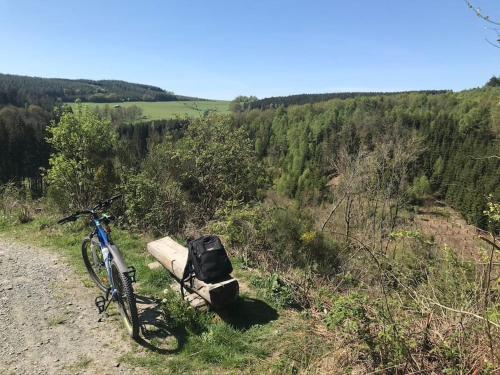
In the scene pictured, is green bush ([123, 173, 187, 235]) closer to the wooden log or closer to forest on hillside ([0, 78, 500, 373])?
forest on hillside ([0, 78, 500, 373])

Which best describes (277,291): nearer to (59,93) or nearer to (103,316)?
(103,316)

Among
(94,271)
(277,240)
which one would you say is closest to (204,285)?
(94,271)

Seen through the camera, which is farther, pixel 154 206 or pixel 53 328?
pixel 154 206

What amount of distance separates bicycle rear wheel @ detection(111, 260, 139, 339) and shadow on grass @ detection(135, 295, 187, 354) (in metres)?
0.17

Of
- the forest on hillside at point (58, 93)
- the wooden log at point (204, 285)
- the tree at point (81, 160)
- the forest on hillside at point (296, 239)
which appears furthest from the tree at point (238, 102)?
the forest on hillside at point (58, 93)

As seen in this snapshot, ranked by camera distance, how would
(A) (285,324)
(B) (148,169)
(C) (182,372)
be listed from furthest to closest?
1. (B) (148,169)
2. (A) (285,324)
3. (C) (182,372)

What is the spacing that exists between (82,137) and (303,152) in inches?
2510

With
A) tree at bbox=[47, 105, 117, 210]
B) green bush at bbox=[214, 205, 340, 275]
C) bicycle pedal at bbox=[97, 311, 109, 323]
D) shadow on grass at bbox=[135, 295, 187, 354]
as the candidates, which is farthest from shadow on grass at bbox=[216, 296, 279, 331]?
tree at bbox=[47, 105, 117, 210]

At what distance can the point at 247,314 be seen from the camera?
541 centimetres

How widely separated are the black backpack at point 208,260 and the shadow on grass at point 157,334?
2.50ft

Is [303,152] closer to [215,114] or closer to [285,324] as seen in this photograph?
[215,114]

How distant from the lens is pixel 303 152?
75.6 metres

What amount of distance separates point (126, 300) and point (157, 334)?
0.62 meters

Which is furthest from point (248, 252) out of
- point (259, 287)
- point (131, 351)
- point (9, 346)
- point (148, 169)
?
point (148, 169)
